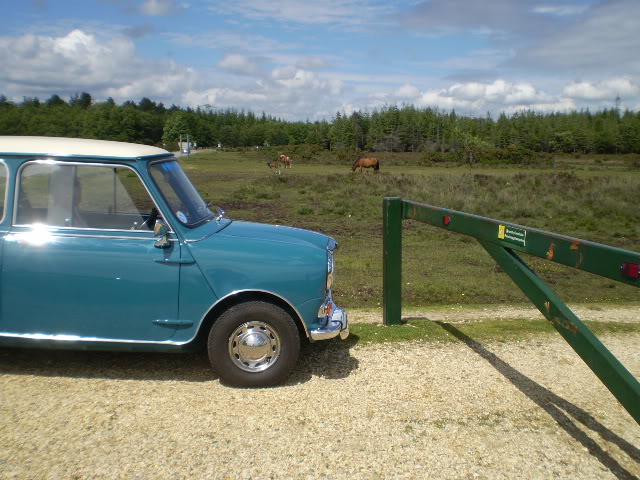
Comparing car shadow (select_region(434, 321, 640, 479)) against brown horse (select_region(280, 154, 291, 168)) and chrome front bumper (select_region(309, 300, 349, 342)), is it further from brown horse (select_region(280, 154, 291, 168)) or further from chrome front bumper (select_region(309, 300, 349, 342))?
brown horse (select_region(280, 154, 291, 168))

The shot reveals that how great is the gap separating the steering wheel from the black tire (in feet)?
3.07

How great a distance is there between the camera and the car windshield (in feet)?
15.6

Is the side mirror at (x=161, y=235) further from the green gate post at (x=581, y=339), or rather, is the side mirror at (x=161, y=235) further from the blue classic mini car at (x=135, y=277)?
the green gate post at (x=581, y=339)

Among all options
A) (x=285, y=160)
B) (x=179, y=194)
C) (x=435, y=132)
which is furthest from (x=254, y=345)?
(x=435, y=132)

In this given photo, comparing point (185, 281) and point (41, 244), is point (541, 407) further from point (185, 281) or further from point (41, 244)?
point (41, 244)

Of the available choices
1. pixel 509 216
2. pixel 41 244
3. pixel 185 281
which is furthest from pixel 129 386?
pixel 509 216

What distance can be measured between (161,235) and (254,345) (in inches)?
42.9

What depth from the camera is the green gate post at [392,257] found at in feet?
20.2

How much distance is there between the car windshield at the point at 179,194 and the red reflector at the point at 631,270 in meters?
3.07

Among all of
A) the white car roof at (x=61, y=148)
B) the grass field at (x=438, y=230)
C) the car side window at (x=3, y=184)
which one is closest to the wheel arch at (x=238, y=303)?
the white car roof at (x=61, y=148)

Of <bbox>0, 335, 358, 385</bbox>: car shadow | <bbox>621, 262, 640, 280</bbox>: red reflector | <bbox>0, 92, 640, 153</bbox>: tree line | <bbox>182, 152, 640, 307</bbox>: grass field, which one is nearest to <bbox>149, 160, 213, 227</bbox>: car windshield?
<bbox>0, 335, 358, 385</bbox>: car shadow

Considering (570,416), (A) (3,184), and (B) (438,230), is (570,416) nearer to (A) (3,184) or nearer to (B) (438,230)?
(A) (3,184)

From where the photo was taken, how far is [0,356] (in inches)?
204

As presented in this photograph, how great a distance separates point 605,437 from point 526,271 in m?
1.20
